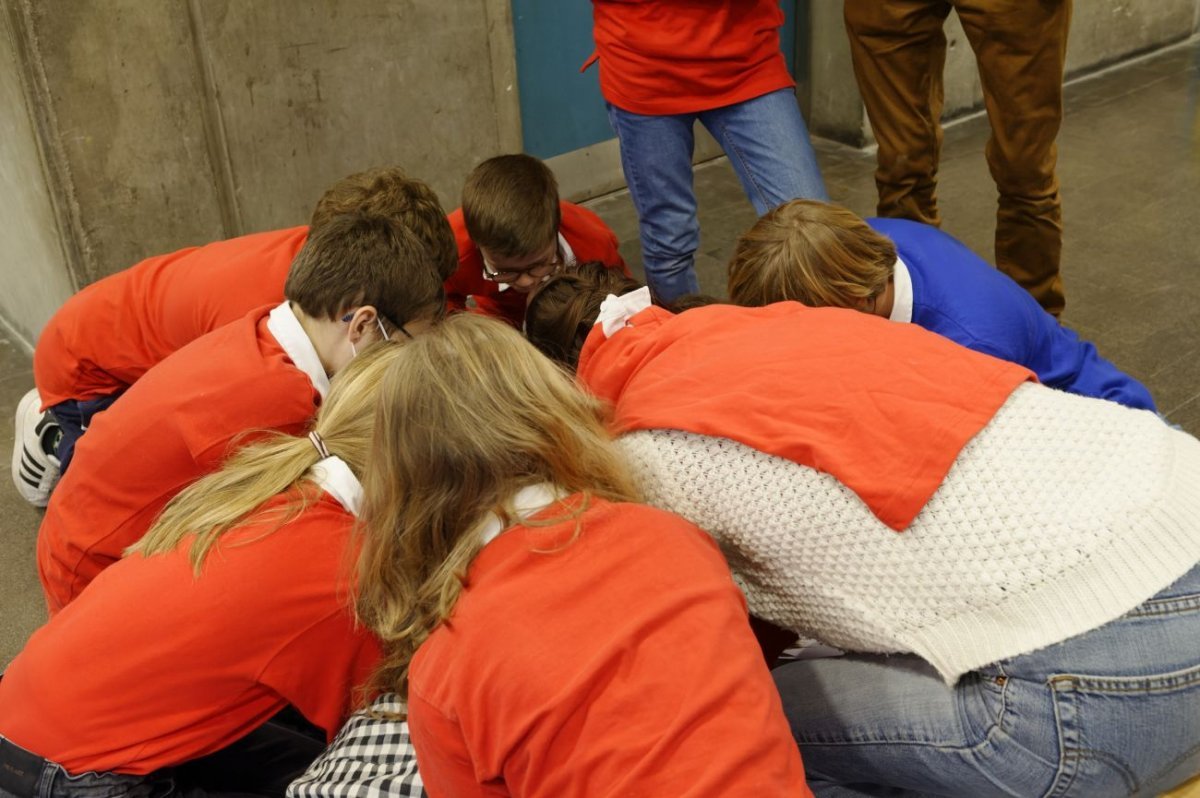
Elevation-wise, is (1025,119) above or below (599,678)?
above

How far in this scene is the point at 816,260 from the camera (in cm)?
204

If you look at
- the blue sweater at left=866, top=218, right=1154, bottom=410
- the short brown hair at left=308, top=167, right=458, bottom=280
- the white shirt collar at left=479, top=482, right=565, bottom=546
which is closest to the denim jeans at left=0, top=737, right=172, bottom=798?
the white shirt collar at left=479, top=482, right=565, bottom=546

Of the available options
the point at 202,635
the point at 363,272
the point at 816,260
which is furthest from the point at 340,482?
the point at 816,260

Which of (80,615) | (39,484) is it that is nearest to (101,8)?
(39,484)

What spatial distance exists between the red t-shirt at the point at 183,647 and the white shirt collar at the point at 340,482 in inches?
0.7

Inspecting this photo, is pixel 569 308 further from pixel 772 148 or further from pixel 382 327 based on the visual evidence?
pixel 772 148

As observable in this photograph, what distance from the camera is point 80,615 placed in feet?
5.26

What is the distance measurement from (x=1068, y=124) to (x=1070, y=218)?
→ 111cm

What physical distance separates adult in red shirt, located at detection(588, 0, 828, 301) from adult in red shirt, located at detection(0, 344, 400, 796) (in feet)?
4.76

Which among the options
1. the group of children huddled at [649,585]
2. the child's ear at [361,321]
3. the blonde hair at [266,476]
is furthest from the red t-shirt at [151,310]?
the blonde hair at [266,476]

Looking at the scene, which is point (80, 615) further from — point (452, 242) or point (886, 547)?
point (452, 242)

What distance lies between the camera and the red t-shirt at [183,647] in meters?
1.56

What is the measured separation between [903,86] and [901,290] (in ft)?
3.36

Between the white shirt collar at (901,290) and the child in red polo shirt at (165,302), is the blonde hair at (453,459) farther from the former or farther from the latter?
the child in red polo shirt at (165,302)
